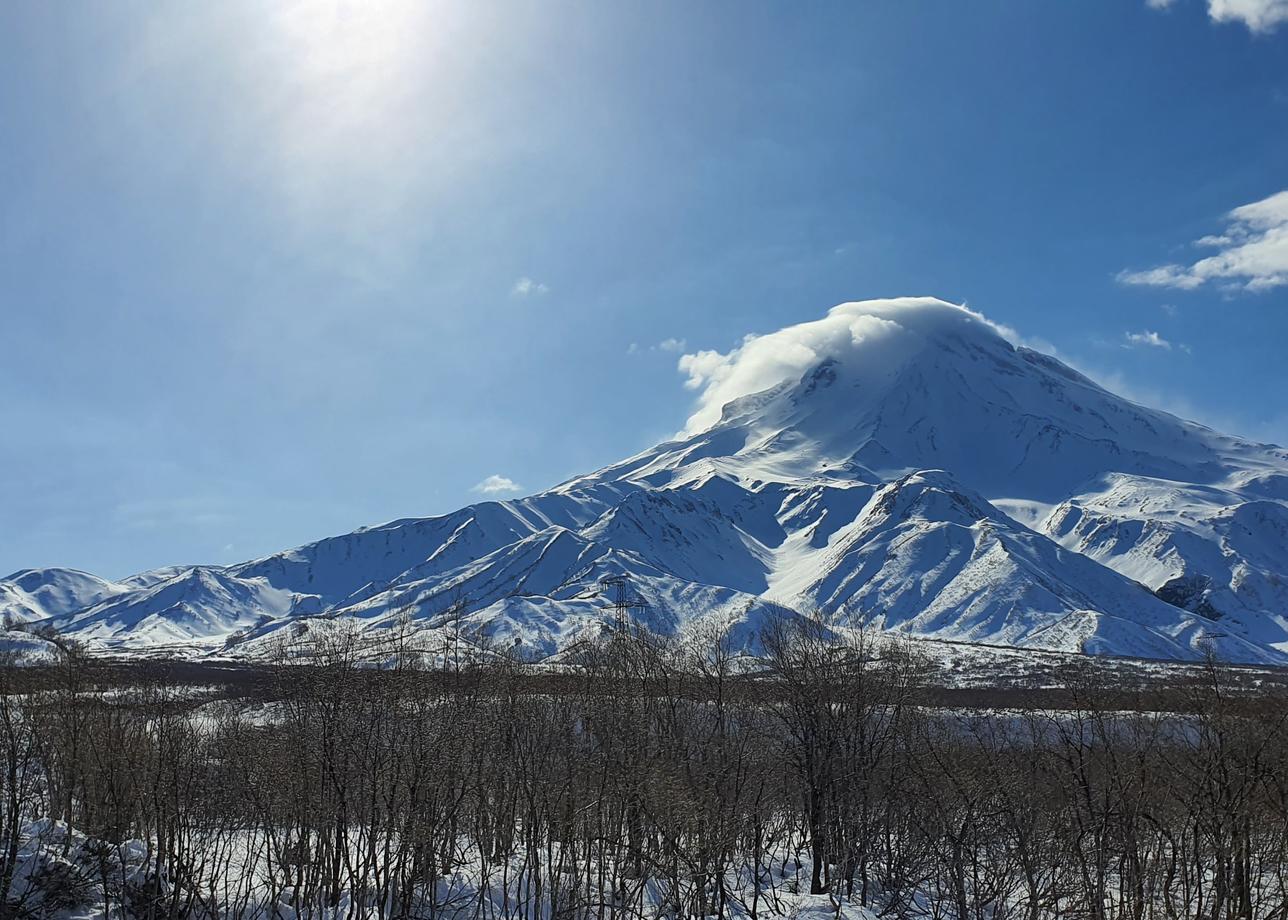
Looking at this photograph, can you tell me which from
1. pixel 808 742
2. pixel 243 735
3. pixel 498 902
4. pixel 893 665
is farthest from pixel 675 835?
pixel 243 735

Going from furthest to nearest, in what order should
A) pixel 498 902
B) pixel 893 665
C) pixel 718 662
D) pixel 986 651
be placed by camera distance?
pixel 986 651 < pixel 893 665 < pixel 718 662 < pixel 498 902

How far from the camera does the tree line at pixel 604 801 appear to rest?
74.1ft

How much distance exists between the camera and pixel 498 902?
31.4 metres

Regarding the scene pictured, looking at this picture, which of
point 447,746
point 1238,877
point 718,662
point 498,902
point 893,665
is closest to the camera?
point 1238,877

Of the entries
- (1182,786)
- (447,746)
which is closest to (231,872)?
(447,746)

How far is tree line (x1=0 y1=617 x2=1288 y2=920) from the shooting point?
22578mm

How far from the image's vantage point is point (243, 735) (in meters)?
40.1

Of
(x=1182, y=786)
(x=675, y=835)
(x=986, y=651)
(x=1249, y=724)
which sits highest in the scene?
(x=1249, y=724)

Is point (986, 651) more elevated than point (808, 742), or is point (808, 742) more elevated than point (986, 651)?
point (808, 742)

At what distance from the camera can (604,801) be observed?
94.7 feet

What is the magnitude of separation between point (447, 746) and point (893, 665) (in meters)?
23.0

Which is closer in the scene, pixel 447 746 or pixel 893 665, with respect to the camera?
pixel 447 746

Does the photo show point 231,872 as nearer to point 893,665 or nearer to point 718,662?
point 718,662

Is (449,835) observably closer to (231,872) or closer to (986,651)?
(231,872)
